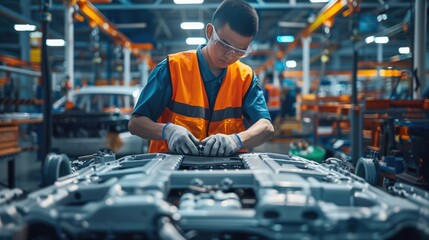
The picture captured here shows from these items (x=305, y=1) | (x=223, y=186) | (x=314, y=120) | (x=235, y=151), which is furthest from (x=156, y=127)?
(x=305, y=1)

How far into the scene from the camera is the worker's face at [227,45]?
7.61 ft

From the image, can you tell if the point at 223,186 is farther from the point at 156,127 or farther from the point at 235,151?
the point at 156,127

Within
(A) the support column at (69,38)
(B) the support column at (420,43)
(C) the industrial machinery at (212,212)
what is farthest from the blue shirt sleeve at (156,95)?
(A) the support column at (69,38)

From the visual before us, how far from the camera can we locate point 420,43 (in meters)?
5.88

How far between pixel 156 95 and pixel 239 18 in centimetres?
68

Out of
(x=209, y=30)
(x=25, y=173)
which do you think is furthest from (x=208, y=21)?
(x=209, y=30)

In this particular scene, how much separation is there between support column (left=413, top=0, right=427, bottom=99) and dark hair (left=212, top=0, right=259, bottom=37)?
4.41m

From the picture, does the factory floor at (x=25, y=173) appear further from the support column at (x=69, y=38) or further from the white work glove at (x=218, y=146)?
the white work glove at (x=218, y=146)

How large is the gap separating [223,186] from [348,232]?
0.42 metres

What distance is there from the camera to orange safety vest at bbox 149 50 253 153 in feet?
8.26

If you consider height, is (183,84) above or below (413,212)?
above

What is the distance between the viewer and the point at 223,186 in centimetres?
132

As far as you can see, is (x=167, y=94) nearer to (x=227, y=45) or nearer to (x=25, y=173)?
(x=227, y=45)

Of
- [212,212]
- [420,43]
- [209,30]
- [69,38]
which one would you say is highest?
[69,38]
